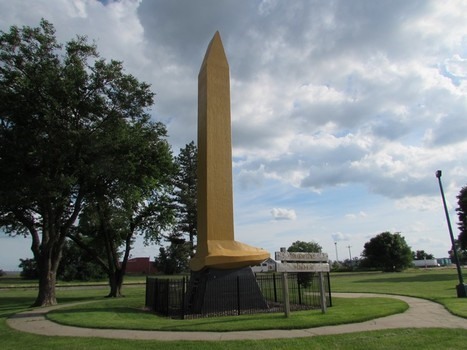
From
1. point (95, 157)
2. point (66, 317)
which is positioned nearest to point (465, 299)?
point (66, 317)

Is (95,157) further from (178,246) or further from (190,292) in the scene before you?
(178,246)

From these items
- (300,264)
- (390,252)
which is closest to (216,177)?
(300,264)

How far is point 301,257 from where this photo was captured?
13.2 meters

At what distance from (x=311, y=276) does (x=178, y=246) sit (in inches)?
1781

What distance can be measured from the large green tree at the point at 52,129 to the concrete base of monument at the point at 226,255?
8005mm

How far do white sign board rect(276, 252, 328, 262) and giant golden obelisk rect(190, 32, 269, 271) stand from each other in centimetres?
197

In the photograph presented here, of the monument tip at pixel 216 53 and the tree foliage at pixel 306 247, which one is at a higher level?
the monument tip at pixel 216 53

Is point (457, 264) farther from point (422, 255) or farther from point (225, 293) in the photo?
point (422, 255)

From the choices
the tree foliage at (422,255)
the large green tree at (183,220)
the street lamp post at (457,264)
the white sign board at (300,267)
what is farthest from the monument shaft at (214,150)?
the tree foliage at (422,255)

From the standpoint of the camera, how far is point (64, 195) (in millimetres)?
20875

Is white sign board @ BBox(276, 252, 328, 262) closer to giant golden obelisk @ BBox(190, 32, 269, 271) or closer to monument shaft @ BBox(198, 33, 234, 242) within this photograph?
giant golden obelisk @ BBox(190, 32, 269, 271)

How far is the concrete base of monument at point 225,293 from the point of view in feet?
45.3

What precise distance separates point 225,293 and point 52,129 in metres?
11.9

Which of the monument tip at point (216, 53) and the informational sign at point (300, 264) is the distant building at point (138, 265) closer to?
the monument tip at point (216, 53)
